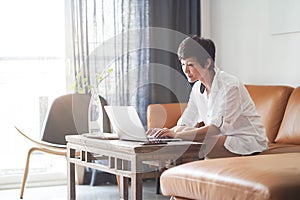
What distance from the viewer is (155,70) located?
5.54 metres

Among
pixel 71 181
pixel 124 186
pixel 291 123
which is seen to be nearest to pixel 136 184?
pixel 124 186

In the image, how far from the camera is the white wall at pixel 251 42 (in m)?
4.72

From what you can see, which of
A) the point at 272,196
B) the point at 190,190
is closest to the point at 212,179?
the point at 190,190

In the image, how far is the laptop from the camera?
3.32m

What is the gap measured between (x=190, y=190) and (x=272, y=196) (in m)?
0.54

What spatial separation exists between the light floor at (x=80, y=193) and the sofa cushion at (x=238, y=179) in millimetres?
1836

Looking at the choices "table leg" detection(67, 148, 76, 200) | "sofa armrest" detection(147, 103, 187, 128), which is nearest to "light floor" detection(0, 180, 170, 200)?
"sofa armrest" detection(147, 103, 187, 128)

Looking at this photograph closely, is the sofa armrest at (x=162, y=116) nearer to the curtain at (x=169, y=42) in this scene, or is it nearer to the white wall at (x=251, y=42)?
the curtain at (x=169, y=42)

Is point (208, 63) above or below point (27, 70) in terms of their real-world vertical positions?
above

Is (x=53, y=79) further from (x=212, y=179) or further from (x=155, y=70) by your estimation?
(x=212, y=179)

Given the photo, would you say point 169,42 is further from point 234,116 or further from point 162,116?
point 234,116

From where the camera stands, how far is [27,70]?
5418 mm

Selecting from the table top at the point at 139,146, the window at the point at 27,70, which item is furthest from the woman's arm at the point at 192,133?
the window at the point at 27,70

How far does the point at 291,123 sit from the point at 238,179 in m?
1.62
